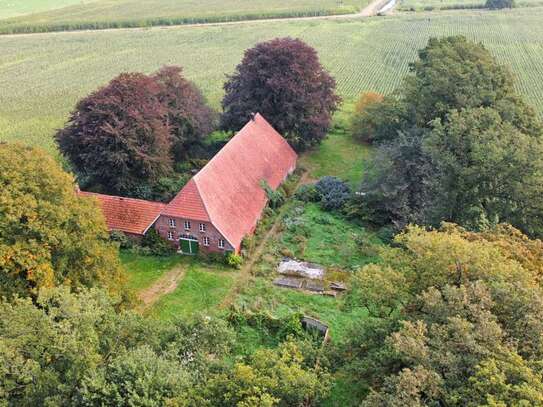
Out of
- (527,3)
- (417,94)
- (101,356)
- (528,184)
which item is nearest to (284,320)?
(101,356)

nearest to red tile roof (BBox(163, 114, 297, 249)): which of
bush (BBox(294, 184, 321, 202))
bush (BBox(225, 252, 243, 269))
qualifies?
bush (BBox(225, 252, 243, 269))

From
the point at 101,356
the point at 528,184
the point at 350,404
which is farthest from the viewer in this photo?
the point at 528,184

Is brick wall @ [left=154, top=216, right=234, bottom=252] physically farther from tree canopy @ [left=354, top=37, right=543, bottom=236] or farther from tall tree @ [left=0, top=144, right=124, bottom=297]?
tree canopy @ [left=354, top=37, right=543, bottom=236]

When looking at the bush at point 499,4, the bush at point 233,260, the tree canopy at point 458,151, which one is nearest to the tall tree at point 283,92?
the tree canopy at point 458,151

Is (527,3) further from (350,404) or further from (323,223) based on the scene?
(350,404)

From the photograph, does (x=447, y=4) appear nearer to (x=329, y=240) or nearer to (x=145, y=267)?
(x=329, y=240)

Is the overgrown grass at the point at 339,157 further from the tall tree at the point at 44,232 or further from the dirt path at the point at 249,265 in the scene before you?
the tall tree at the point at 44,232
